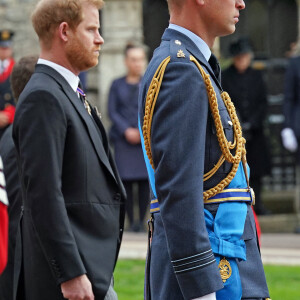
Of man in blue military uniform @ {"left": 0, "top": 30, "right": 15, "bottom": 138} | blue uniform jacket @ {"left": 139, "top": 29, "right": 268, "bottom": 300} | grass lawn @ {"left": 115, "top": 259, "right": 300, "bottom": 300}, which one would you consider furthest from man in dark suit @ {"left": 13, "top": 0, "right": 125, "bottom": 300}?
man in blue military uniform @ {"left": 0, "top": 30, "right": 15, "bottom": 138}

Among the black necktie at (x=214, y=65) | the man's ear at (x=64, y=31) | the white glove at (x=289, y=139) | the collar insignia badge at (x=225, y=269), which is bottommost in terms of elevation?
the white glove at (x=289, y=139)

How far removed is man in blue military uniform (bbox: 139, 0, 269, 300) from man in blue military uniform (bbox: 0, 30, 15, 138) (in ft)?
21.7

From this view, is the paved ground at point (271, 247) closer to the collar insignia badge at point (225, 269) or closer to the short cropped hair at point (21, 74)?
the short cropped hair at point (21, 74)

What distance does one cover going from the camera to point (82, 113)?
395 cm

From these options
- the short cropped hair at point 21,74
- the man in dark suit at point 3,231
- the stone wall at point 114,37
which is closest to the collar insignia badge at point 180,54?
the man in dark suit at point 3,231

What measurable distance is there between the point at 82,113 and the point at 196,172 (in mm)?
917

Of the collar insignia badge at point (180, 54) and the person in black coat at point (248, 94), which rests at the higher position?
the collar insignia badge at point (180, 54)

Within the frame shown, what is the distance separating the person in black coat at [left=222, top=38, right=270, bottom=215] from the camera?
10531 millimetres

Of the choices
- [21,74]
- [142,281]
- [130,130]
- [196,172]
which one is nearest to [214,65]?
[196,172]

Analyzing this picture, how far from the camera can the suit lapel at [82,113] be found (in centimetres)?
393

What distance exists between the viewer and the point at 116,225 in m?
3.99

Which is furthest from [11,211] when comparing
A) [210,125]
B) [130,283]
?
[130,283]

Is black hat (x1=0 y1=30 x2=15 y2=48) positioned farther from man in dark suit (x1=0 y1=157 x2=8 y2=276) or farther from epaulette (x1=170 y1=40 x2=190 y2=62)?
epaulette (x1=170 y1=40 x2=190 y2=62)

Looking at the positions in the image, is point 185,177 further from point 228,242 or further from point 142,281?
point 142,281
